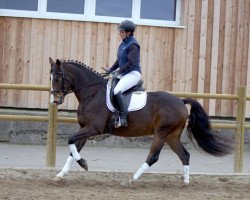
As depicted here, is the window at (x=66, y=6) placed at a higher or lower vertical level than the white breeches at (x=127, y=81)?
higher

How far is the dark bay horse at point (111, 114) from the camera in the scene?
9367mm

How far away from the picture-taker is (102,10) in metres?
14.1

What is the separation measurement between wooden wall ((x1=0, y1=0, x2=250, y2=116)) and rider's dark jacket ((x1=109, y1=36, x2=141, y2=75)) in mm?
4261

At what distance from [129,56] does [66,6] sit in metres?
4.87

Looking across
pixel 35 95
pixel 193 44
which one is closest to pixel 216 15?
pixel 193 44

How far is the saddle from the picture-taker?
9539 millimetres

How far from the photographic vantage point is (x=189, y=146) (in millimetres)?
14078

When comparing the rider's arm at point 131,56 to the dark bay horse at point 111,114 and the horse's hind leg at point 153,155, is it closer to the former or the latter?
the dark bay horse at point 111,114

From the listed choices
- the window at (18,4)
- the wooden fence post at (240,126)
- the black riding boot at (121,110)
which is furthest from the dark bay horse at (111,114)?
the window at (18,4)

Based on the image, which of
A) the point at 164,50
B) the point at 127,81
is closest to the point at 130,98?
the point at 127,81

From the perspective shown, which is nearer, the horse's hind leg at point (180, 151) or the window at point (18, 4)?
the horse's hind leg at point (180, 151)

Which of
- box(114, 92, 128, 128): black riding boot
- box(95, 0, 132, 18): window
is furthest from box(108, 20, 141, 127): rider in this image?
box(95, 0, 132, 18): window

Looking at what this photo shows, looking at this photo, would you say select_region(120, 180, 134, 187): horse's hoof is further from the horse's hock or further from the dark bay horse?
the horse's hock

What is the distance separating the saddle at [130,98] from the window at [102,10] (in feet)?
14.8
